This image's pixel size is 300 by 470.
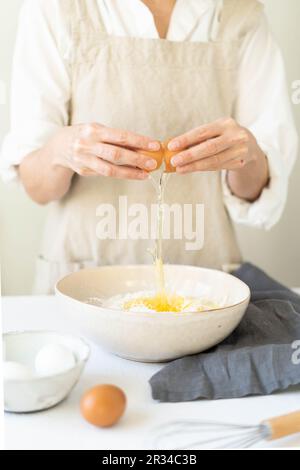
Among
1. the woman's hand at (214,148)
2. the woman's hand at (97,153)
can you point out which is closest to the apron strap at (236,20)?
the woman's hand at (214,148)

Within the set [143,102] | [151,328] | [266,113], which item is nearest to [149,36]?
[143,102]

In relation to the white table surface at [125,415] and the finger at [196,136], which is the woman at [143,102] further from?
the white table surface at [125,415]

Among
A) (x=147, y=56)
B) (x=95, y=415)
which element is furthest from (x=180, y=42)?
(x=95, y=415)

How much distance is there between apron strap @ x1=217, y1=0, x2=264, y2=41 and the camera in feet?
2.70

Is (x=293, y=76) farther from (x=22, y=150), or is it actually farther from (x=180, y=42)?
(x=22, y=150)

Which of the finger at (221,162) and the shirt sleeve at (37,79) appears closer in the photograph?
the finger at (221,162)

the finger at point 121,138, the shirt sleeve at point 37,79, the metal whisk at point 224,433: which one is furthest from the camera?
the shirt sleeve at point 37,79

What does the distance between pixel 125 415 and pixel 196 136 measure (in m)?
0.30

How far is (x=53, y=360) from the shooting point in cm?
47

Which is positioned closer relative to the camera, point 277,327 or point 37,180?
point 277,327

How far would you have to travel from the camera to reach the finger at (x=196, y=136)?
599 millimetres

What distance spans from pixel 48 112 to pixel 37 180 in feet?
0.32

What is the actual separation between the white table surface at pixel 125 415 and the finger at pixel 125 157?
202 mm

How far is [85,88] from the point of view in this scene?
31.3 inches
